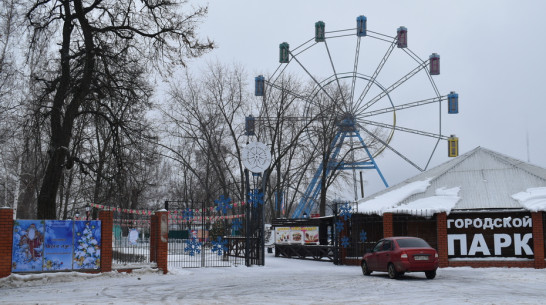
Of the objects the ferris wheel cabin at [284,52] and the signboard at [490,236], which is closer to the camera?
the signboard at [490,236]

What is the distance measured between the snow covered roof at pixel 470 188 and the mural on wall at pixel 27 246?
15.3 metres

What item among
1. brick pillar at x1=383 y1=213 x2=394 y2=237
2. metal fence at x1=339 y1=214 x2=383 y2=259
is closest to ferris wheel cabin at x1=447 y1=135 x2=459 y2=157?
metal fence at x1=339 y1=214 x2=383 y2=259

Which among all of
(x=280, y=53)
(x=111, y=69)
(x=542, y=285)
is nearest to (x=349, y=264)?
(x=542, y=285)

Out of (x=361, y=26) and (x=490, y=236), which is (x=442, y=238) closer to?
(x=490, y=236)

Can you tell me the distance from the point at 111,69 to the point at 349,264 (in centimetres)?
1503

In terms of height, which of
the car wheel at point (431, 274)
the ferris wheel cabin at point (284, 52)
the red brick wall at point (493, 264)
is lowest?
the red brick wall at point (493, 264)

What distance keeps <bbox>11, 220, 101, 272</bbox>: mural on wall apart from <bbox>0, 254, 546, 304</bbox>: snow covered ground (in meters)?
0.48

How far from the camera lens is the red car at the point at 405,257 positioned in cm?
1942

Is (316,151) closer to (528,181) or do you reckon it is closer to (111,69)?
(528,181)

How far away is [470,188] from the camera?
93.5 feet

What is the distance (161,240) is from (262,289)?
7274mm

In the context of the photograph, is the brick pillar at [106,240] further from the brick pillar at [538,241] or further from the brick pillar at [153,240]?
the brick pillar at [538,241]

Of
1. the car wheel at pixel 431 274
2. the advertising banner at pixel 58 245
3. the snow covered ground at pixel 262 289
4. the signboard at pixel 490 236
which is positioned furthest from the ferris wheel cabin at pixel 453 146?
the advertising banner at pixel 58 245

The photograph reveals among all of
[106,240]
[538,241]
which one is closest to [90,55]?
[106,240]
